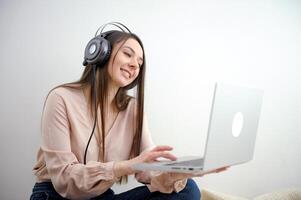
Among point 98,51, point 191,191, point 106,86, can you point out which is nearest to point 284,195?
point 191,191

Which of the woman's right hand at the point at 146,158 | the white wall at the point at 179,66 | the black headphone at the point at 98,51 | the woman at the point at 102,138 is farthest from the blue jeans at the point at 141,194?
the black headphone at the point at 98,51

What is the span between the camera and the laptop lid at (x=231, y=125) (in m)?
0.62

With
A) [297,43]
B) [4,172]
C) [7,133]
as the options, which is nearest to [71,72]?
[7,133]

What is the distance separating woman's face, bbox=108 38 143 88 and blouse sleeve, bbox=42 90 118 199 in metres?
0.21

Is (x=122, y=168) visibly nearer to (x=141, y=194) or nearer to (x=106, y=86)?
(x=141, y=194)

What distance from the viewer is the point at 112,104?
3.62 ft

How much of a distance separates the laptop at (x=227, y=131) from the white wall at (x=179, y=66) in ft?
1.95

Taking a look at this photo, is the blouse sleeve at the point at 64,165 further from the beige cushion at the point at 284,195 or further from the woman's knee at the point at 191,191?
the beige cushion at the point at 284,195

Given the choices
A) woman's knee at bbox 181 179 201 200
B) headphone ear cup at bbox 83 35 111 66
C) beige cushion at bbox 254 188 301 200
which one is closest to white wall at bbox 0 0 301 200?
beige cushion at bbox 254 188 301 200

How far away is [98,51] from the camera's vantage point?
93 cm

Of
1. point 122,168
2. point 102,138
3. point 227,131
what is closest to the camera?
point 227,131

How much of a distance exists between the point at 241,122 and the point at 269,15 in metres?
0.99

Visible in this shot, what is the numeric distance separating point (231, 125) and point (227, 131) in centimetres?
3

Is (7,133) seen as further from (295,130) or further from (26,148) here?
(295,130)
